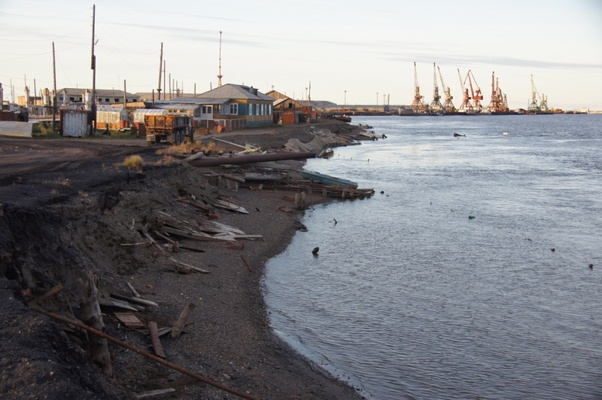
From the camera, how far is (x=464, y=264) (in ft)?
66.9

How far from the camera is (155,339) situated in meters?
10.8

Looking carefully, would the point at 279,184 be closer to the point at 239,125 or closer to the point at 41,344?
the point at 41,344

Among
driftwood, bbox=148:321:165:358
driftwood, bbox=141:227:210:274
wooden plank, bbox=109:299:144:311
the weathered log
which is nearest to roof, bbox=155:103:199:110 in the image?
the weathered log

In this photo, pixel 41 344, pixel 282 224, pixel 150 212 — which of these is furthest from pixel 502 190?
pixel 41 344

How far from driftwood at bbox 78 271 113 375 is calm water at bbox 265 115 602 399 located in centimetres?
460

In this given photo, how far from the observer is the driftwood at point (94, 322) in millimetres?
8828

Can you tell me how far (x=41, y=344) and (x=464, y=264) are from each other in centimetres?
1497

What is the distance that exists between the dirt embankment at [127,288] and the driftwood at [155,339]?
6.0 inches

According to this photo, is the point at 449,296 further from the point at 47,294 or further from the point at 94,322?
the point at 47,294

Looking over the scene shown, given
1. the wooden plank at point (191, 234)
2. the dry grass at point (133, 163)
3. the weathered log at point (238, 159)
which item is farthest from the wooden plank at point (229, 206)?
the wooden plank at point (191, 234)

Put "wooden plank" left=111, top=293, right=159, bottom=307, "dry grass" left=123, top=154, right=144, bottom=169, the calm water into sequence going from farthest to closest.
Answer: "dry grass" left=123, top=154, right=144, bottom=169, "wooden plank" left=111, top=293, right=159, bottom=307, the calm water

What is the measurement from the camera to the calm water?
12211 mm

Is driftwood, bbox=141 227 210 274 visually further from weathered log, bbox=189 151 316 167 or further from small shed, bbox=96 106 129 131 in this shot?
small shed, bbox=96 106 129 131

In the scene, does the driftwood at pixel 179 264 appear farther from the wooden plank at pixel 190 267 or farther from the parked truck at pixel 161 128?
the parked truck at pixel 161 128
